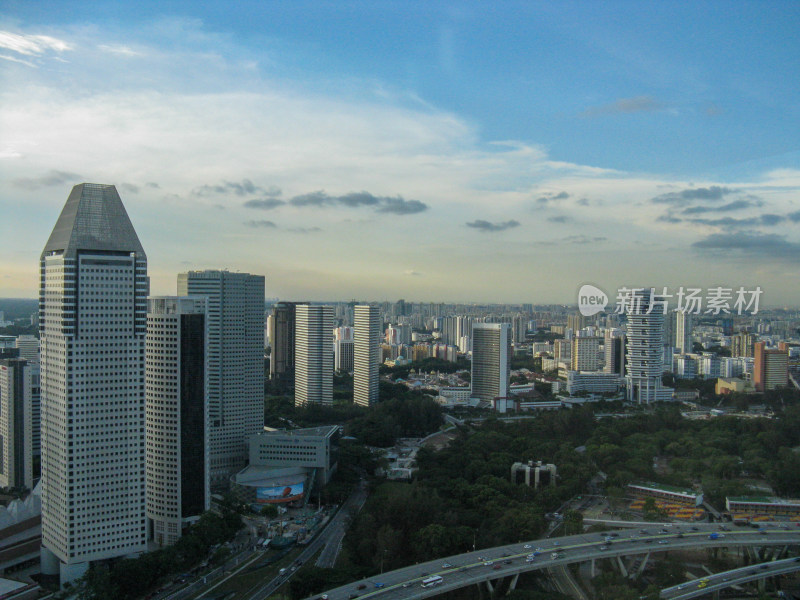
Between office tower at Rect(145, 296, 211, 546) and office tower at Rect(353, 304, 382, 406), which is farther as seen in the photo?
office tower at Rect(353, 304, 382, 406)

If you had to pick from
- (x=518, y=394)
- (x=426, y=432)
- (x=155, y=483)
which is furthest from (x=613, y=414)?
(x=155, y=483)

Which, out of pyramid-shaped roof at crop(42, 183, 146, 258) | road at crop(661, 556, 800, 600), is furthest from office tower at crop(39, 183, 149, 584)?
road at crop(661, 556, 800, 600)

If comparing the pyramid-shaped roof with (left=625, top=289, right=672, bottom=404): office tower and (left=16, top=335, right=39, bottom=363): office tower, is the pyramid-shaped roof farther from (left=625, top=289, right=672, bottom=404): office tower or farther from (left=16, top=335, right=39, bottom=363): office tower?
(left=625, top=289, right=672, bottom=404): office tower

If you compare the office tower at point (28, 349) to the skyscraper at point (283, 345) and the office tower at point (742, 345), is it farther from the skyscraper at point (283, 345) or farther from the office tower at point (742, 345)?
the office tower at point (742, 345)

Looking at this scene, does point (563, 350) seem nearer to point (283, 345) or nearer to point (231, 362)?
point (283, 345)

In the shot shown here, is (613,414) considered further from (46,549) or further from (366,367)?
(46,549)

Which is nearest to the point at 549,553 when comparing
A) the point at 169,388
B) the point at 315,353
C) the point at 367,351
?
the point at 169,388
